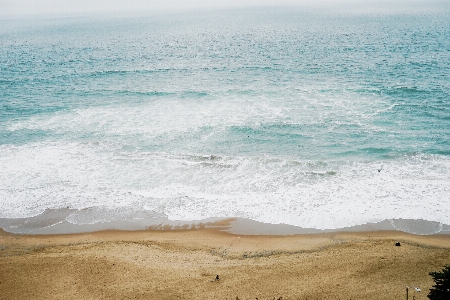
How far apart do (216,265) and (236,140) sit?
14.5 m

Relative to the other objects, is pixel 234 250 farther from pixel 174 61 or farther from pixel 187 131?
pixel 174 61

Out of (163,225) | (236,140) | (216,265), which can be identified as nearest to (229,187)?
(163,225)

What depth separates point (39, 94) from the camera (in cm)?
4138

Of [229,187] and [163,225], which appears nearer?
[163,225]

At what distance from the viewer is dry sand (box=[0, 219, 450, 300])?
43.0 feet

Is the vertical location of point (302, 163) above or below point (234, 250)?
above

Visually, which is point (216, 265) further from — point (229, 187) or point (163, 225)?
point (229, 187)

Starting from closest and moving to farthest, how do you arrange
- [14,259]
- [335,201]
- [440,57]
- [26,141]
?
[14,259] → [335,201] → [26,141] → [440,57]

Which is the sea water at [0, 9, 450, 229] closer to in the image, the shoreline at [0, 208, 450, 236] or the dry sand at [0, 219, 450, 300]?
the shoreline at [0, 208, 450, 236]

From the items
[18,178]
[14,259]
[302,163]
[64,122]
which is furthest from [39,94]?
[302,163]

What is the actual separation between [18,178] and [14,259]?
9.81m

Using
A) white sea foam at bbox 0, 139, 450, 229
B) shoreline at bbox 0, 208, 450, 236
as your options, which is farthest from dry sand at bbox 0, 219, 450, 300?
white sea foam at bbox 0, 139, 450, 229

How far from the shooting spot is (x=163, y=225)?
18688mm

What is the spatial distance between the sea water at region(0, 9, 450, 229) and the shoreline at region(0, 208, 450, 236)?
0.40 m
